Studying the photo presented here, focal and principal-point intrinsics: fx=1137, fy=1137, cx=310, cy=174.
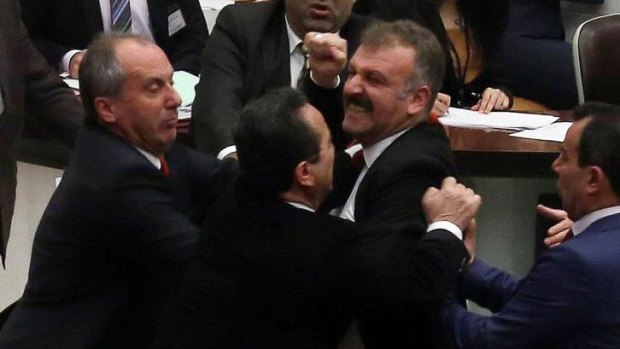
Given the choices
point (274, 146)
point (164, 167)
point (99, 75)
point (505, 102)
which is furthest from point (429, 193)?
point (505, 102)

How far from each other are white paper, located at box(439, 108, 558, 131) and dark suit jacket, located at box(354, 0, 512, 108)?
13 cm

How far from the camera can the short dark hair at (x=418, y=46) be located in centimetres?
232

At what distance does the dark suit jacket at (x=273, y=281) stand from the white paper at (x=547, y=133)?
3.81ft

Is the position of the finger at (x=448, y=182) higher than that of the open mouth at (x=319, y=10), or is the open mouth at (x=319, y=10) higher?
the finger at (x=448, y=182)

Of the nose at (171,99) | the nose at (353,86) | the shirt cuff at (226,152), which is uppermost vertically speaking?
the nose at (171,99)

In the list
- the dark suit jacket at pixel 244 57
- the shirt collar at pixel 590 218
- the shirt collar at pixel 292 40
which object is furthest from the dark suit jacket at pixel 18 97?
the shirt collar at pixel 590 218

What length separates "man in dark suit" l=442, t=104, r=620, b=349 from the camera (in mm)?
1976

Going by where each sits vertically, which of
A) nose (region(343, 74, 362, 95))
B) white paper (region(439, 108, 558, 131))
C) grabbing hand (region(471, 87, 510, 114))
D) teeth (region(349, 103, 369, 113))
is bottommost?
grabbing hand (region(471, 87, 510, 114))

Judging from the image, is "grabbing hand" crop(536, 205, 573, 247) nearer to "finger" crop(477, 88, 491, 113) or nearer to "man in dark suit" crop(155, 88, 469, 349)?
"man in dark suit" crop(155, 88, 469, 349)

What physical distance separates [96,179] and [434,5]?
5.56ft

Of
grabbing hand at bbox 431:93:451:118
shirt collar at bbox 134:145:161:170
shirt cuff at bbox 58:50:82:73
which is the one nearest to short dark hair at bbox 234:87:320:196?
shirt collar at bbox 134:145:161:170

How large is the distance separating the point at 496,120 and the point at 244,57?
0.75 meters

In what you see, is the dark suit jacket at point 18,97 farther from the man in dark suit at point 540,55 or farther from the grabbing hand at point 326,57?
the man in dark suit at point 540,55

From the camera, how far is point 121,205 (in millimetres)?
2156
